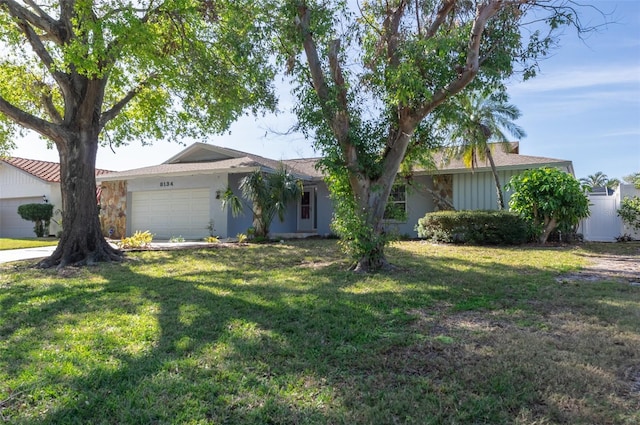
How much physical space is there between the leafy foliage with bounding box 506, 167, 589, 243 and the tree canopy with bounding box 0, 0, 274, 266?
319 inches

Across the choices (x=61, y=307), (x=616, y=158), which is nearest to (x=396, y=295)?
(x=61, y=307)

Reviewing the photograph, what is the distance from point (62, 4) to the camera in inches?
374

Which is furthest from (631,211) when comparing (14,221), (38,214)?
(14,221)

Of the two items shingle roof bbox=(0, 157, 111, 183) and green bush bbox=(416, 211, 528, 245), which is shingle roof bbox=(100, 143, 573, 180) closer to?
green bush bbox=(416, 211, 528, 245)

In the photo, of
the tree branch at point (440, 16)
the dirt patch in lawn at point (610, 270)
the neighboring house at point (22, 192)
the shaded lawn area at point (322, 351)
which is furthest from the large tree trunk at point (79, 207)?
the neighboring house at point (22, 192)

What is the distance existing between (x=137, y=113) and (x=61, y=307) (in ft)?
30.9

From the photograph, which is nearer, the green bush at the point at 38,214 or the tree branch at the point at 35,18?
the tree branch at the point at 35,18

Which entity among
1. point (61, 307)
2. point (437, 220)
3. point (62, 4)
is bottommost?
point (61, 307)

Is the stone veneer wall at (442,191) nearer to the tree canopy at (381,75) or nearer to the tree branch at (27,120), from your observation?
the tree canopy at (381,75)

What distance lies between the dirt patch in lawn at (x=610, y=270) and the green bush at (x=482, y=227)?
9.24 ft

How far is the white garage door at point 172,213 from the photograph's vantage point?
1717cm

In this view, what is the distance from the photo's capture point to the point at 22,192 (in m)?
21.8

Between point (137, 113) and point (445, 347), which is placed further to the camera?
point (137, 113)

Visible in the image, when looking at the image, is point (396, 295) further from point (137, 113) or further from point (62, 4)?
point (137, 113)
